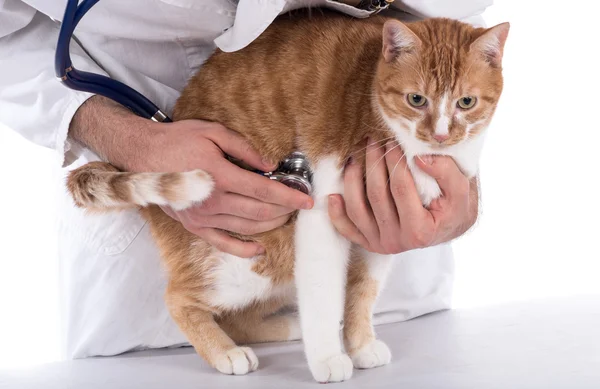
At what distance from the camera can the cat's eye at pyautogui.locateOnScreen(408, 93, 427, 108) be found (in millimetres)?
1441

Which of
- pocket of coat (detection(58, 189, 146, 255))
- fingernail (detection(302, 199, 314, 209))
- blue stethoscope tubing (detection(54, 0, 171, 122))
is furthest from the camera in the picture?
pocket of coat (detection(58, 189, 146, 255))

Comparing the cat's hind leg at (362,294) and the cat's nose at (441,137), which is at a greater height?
the cat's nose at (441,137)

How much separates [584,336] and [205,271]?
0.81 meters

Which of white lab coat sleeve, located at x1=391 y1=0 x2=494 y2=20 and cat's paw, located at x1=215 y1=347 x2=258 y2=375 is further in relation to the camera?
white lab coat sleeve, located at x1=391 y1=0 x2=494 y2=20

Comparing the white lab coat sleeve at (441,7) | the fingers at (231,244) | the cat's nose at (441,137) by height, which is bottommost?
the fingers at (231,244)

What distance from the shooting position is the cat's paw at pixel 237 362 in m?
1.51

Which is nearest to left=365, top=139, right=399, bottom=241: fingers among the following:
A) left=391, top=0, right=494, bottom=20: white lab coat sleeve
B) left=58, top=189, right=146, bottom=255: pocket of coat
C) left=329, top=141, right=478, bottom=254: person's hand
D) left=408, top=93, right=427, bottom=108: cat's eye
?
left=329, top=141, right=478, bottom=254: person's hand

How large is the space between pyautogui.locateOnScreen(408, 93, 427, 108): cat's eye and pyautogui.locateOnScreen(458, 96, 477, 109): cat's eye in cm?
7

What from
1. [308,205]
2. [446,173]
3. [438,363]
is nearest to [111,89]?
[308,205]

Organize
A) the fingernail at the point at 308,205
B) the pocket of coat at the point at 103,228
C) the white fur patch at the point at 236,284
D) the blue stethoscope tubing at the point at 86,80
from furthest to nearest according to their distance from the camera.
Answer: the pocket of coat at the point at 103,228
the white fur patch at the point at 236,284
the fingernail at the point at 308,205
the blue stethoscope tubing at the point at 86,80

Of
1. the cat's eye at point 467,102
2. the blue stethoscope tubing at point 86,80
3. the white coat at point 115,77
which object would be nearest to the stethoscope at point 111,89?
the blue stethoscope tubing at point 86,80

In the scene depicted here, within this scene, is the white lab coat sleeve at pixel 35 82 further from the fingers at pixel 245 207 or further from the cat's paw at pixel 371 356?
the cat's paw at pixel 371 356

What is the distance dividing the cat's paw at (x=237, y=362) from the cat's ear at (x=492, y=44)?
737 millimetres

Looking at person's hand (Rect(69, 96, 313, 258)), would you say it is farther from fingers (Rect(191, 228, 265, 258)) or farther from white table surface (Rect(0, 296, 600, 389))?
white table surface (Rect(0, 296, 600, 389))
